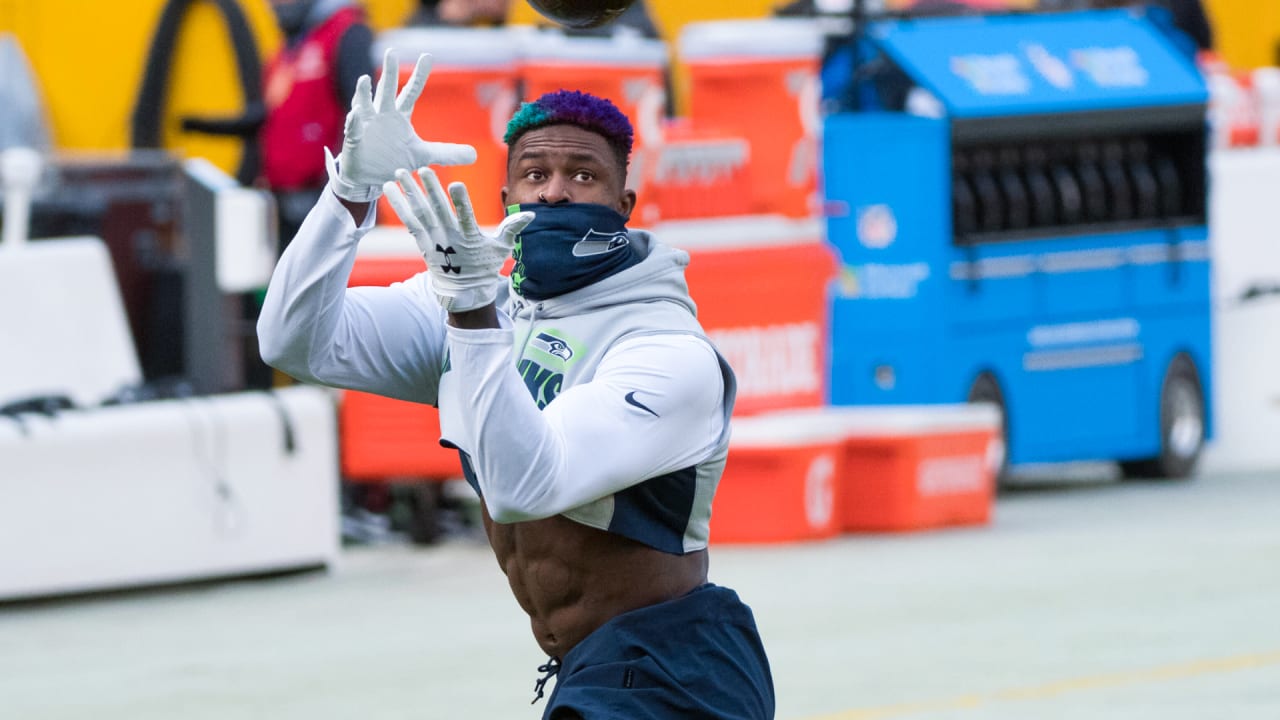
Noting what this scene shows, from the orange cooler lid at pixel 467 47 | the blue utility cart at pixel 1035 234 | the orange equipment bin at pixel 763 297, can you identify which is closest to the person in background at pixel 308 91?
the orange cooler lid at pixel 467 47

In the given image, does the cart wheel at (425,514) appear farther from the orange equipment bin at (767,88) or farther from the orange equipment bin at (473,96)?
the orange equipment bin at (767,88)

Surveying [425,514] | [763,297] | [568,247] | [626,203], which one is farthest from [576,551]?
[763,297]

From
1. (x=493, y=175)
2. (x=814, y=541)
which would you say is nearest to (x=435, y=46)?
(x=493, y=175)

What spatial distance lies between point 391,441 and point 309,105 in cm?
195

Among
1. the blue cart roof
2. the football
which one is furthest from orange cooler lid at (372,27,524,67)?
the football

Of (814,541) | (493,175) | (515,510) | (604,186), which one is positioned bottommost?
(814,541)

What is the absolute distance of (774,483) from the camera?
11.1m

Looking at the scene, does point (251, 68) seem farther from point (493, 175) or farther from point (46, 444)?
point (46, 444)

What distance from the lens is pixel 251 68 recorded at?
1511 centimetres

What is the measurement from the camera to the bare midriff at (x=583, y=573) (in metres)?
4.20

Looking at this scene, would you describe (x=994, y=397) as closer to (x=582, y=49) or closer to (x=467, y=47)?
(x=582, y=49)

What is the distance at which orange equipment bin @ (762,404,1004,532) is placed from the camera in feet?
37.9

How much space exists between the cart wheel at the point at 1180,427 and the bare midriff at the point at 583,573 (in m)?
9.82

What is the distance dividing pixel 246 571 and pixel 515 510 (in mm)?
6697
